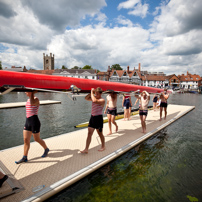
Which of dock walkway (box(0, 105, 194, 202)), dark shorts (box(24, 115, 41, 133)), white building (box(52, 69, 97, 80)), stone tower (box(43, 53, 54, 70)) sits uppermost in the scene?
stone tower (box(43, 53, 54, 70))

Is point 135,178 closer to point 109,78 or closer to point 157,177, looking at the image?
point 157,177

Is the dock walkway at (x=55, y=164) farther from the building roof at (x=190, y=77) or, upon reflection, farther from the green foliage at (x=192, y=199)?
the building roof at (x=190, y=77)

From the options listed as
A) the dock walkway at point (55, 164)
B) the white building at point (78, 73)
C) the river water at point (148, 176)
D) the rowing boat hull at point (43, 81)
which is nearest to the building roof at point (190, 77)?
the white building at point (78, 73)

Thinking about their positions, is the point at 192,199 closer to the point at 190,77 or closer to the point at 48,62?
the point at 190,77

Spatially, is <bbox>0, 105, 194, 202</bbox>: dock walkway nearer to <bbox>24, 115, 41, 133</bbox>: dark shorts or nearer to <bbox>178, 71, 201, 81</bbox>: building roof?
<bbox>24, 115, 41, 133</bbox>: dark shorts

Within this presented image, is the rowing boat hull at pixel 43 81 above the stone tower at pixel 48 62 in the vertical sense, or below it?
below

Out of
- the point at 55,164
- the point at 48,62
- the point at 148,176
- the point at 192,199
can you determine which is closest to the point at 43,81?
the point at 55,164

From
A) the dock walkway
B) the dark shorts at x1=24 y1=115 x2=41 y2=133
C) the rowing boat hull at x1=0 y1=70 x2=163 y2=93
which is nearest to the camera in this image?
the dock walkway

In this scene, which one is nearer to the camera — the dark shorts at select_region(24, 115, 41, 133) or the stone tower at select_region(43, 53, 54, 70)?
the dark shorts at select_region(24, 115, 41, 133)

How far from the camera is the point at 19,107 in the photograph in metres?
13.9

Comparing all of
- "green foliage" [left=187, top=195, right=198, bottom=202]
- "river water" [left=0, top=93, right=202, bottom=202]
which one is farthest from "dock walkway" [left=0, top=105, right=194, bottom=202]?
"green foliage" [left=187, top=195, right=198, bottom=202]

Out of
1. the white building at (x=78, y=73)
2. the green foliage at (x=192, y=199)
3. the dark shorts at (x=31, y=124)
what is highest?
the white building at (x=78, y=73)

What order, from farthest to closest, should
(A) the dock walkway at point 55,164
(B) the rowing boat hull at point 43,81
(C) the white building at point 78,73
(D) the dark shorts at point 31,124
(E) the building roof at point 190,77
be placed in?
(E) the building roof at point 190,77, (C) the white building at point 78,73, (D) the dark shorts at point 31,124, (B) the rowing boat hull at point 43,81, (A) the dock walkway at point 55,164

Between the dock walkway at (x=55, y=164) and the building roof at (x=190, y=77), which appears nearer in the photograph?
the dock walkway at (x=55, y=164)
